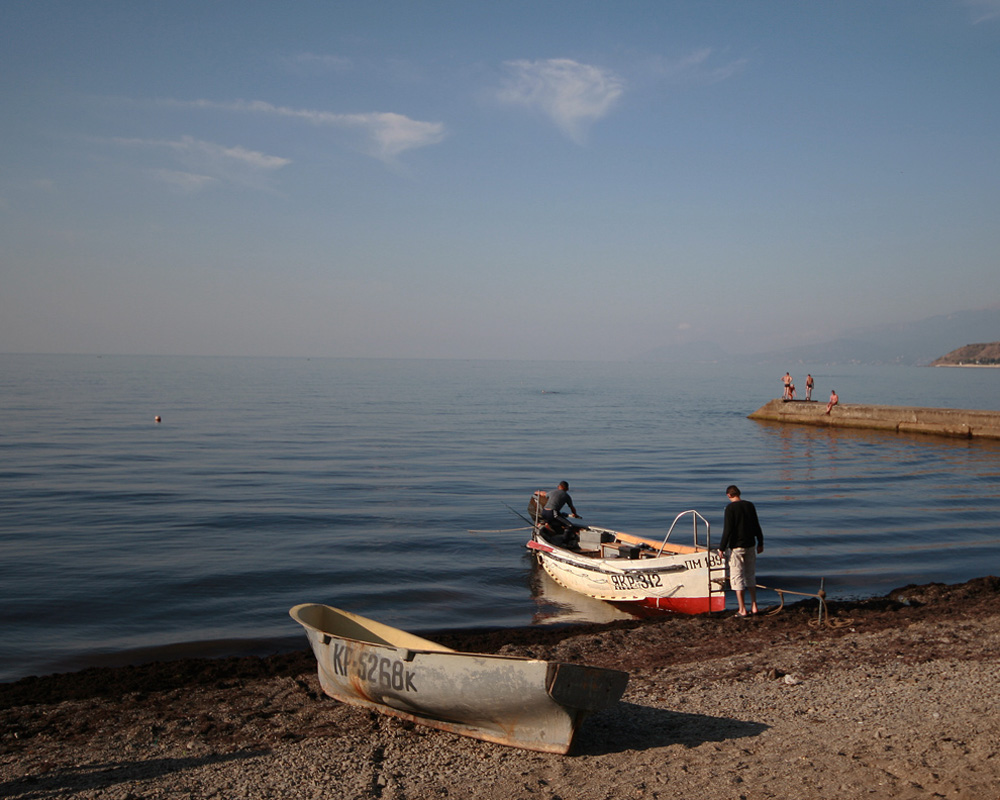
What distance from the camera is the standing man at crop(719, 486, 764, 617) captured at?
11961 millimetres

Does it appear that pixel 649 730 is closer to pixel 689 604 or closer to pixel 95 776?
pixel 95 776

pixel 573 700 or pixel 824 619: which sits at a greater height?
pixel 573 700

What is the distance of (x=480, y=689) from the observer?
291 inches

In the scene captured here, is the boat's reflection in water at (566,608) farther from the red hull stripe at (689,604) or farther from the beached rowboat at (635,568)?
the red hull stripe at (689,604)

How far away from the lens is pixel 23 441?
38.3 m

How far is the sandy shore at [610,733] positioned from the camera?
6863mm

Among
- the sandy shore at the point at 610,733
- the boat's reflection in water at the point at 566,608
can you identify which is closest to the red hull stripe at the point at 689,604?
the boat's reflection in water at the point at 566,608

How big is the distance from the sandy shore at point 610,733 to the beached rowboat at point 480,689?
0.21 meters

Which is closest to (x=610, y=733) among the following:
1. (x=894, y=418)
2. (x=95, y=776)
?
(x=95, y=776)

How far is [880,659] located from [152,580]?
13.6 m

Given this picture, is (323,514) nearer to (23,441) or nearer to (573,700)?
(573,700)

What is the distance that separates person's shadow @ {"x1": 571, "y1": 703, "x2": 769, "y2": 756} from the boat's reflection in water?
5.59 metres

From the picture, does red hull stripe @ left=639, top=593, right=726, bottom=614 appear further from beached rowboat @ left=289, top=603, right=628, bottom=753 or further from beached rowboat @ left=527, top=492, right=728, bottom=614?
beached rowboat @ left=289, top=603, right=628, bottom=753

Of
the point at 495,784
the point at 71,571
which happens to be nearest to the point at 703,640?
the point at 495,784
